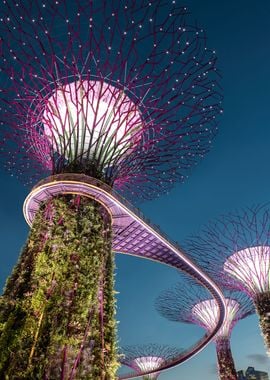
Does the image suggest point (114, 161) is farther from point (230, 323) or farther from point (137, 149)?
point (230, 323)

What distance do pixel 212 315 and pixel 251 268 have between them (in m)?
9.40

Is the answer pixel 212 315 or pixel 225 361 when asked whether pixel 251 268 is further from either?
pixel 225 361

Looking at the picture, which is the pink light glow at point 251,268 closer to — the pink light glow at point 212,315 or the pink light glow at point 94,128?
the pink light glow at point 212,315

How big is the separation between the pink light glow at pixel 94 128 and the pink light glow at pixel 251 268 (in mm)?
11124

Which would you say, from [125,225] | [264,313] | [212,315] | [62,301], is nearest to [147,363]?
[212,315]

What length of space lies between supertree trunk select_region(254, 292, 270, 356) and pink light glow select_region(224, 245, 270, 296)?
374 mm

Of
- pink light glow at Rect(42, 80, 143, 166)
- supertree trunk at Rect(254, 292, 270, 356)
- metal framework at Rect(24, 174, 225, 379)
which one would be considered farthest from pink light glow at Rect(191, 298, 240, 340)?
pink light glow at Rect(42, 80, 143, 166)

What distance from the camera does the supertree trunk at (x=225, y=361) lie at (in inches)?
1047

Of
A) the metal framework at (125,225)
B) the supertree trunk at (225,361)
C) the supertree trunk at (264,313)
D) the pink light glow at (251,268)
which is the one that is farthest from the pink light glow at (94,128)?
the supertree trunk at (225,361)

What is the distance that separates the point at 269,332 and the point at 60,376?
1362cm

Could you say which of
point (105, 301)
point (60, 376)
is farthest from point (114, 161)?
point (60, 376)

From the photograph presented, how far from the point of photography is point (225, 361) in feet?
90.6

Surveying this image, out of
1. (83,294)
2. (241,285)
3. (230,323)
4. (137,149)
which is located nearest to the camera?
(83,294)

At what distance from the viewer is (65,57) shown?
12.3m
